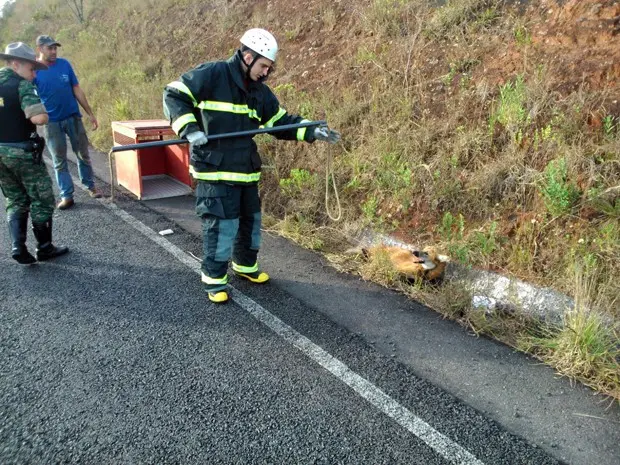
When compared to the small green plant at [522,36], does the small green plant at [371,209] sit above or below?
below

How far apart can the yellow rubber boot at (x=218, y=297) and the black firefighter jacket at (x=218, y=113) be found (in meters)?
0.88

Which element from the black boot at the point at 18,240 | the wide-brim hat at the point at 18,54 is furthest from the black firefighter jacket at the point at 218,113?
the black boot at the point at 18,240

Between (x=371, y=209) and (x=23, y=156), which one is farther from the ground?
(x=23, y=156)

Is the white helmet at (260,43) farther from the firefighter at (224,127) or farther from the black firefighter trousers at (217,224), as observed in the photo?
the black firefighter trousers at (217,224)

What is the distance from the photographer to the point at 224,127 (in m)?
3.60

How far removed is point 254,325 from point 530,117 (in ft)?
10.6

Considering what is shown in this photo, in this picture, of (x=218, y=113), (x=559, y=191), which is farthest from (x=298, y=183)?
(x=559, y=191)

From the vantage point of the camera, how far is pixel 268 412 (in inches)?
101

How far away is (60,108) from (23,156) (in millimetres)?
2094

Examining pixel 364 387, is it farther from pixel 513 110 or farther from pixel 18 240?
pixel 18 240

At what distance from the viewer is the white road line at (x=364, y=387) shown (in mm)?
2324

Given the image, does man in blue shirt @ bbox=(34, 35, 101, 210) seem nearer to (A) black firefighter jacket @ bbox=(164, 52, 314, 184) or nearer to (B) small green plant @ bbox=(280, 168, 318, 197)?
(B) small green plant @ bbox=(280, 168, 318, 197)

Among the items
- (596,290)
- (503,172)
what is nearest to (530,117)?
(503,172)

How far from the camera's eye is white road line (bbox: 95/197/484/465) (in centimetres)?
232
